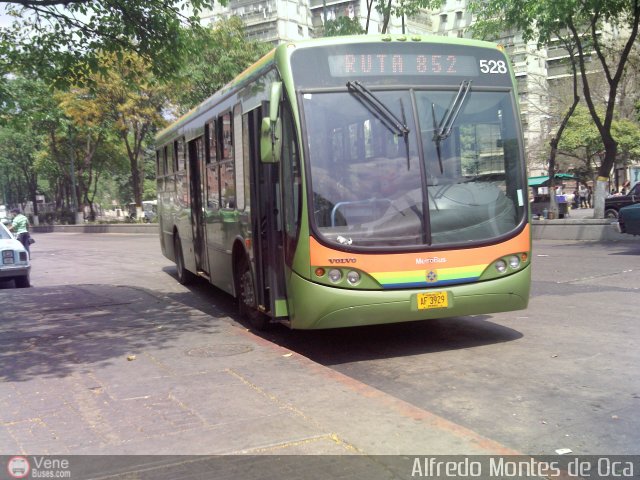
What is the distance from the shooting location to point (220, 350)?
7.07 metres

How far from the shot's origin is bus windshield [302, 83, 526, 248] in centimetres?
652

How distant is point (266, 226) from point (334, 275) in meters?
1.37

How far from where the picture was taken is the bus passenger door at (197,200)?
421 inches

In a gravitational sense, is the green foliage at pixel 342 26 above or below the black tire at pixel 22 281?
above

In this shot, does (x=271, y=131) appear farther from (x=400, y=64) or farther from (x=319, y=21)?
(x=319, y=21)

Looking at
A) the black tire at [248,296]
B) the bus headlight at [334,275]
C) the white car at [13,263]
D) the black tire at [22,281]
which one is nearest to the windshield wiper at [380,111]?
the bus headlight at [334,275]

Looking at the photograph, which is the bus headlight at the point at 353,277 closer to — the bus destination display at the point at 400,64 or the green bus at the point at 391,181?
the green bus at the point at 391,181

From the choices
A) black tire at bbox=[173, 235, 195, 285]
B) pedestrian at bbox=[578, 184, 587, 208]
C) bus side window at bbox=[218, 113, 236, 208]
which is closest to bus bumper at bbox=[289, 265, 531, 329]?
bus side window at bbox=[218, 113, 236, 208]

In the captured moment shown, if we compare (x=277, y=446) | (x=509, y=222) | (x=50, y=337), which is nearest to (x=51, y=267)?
(x=50, y=337)

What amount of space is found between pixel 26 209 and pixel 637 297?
75.0 meters

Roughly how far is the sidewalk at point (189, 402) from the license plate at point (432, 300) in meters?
1.23

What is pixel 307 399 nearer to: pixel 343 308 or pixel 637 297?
pixel 343 308

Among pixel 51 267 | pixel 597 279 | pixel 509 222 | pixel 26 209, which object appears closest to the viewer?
pixel 509 222

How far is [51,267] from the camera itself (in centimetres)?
1947
